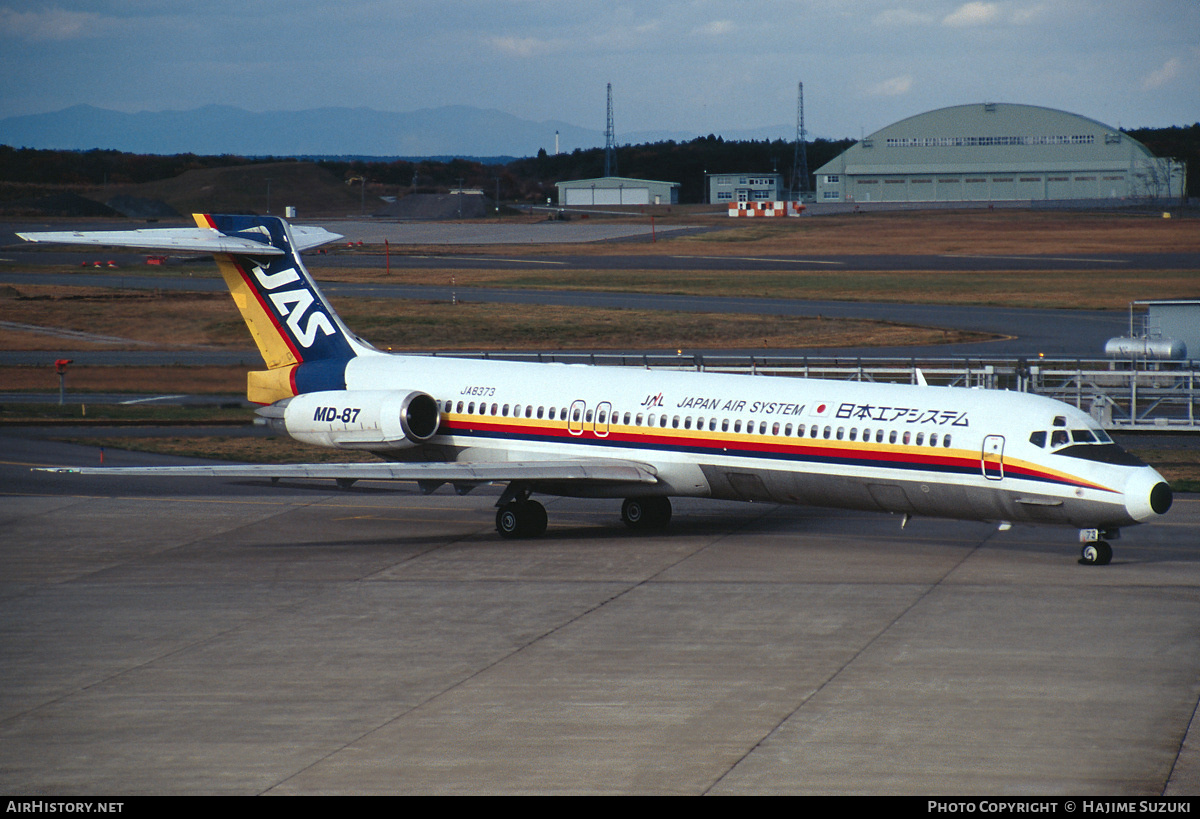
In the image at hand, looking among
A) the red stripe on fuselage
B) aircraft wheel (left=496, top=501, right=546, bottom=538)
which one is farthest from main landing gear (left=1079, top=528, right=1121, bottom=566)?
aircraft wheel (left=496, top=501, right=546, bottom=538)

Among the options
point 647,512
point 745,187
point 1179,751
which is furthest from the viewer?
point 745,187

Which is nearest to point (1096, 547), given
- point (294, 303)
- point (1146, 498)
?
point (1146, 498)

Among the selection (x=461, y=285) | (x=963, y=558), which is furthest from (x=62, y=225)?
(x=963, y=558)

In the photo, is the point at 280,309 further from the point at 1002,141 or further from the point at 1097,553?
the point at 1002,141

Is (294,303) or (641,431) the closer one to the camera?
(641,431)

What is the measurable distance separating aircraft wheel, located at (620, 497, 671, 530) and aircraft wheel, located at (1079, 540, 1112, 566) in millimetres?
8768

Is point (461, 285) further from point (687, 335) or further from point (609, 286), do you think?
point (687, 335)

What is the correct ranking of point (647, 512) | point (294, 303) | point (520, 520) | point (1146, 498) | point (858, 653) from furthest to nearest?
point (294, 303), point (647, 512), point (520, 520), point (1146, 498), point (858, 653)

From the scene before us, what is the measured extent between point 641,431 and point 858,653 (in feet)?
31.8

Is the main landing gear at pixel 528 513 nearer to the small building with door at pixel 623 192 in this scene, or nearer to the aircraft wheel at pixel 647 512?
the aircraft wheel at pixel 647 512

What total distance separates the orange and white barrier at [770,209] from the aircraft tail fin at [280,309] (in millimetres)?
118756

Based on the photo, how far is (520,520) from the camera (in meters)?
28.6

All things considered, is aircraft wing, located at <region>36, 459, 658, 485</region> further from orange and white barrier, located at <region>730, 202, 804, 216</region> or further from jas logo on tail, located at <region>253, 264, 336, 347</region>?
orange and white barrier, located at <region>730, 202, 804, 216</region>

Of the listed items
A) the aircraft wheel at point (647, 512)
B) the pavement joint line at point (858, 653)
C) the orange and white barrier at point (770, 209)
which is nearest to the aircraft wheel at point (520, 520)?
the aircraft wheel at point (647, 512)
